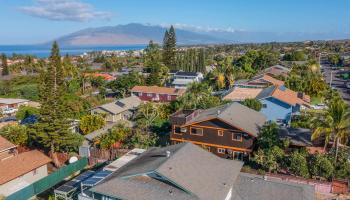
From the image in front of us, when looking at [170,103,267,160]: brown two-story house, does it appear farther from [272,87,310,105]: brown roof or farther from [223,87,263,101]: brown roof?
[223,87,263,101]: brown roof

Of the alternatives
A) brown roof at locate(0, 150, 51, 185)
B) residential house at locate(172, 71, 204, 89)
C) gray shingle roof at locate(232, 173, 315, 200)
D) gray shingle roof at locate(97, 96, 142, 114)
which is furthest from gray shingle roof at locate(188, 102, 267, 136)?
residential house at locate(172, 71, 204, 89)

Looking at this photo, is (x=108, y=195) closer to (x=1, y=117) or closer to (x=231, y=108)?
(x=231, y=108)

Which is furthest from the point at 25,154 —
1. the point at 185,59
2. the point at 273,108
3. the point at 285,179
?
the point at 185,59

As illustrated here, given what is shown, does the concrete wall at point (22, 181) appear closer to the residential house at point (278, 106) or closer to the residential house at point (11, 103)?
the residential house at point (278, 106)

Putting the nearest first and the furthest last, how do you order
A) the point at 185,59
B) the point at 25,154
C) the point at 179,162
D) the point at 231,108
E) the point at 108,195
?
the point at 108,195 → the point at 179,162 → the point at 25,154 → the point at 231,108 → the point at 185,59

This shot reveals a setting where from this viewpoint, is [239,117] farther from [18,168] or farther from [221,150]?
[18,168]

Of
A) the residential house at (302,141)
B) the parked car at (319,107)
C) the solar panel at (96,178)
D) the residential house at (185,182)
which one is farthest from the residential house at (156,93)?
the solar panel at (96,178)
